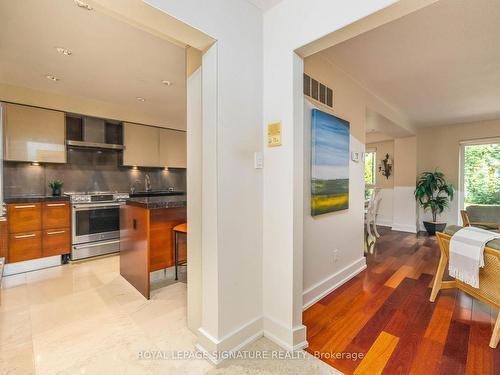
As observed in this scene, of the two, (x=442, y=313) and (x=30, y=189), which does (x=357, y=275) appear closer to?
(x=442, y=313)

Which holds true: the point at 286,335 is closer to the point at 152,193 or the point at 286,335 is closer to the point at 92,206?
the point at 92,206

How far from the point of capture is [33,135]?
3.38m

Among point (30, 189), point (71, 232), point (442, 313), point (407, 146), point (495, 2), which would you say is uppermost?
point (495, 2)

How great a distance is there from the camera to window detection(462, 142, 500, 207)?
4980 mm

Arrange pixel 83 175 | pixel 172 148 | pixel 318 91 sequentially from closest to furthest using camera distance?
pixel 318 91, pixel 83 175, pixel 172 148

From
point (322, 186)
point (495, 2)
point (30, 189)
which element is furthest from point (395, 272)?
point (30, 189)

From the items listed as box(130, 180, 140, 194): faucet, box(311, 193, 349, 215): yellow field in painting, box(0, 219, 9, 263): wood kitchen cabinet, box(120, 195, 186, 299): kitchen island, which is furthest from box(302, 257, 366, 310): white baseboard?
box(130, 180, 140, 194): faucet

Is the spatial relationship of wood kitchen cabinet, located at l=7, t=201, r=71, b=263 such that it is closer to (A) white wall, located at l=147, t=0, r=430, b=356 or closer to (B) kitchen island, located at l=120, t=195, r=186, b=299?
(B) kitchen island, located at l=120, t=195, r=186, b=299

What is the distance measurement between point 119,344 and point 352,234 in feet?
8.62

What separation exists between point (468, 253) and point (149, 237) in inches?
113

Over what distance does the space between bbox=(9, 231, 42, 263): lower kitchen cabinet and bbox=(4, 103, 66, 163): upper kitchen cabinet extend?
3.42 ft

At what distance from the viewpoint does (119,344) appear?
1745mm

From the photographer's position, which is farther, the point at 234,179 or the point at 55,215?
the point at 55,215

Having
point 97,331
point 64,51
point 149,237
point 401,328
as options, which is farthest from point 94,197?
point 401,328
